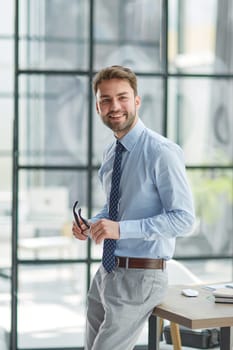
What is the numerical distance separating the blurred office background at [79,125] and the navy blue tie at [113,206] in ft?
5.14

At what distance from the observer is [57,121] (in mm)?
4484

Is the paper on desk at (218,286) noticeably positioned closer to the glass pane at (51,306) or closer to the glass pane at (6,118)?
the glass pane at (51,306)

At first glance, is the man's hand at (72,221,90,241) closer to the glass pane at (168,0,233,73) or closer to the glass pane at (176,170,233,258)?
the glass pane at (176,170,233,258)

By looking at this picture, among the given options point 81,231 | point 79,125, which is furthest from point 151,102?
point 81,231

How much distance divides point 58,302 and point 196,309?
186cm

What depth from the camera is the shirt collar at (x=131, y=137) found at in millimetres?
2887

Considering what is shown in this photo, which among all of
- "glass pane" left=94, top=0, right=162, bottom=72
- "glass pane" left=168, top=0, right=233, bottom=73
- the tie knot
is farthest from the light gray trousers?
"glass pane" left=168, top=0, right=233, bottom=73

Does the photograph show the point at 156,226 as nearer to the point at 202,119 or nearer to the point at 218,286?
the point at 218,286

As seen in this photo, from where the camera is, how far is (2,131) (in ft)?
15.1

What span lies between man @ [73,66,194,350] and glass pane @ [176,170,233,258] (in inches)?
69.1

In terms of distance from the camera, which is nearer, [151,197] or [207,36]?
[151,197]

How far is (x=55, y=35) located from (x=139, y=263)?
80.0 inches

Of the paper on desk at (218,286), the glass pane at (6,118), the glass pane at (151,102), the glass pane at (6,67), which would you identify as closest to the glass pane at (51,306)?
the glass pane at (6,118)

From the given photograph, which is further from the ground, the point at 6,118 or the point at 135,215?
the point at 6,118
